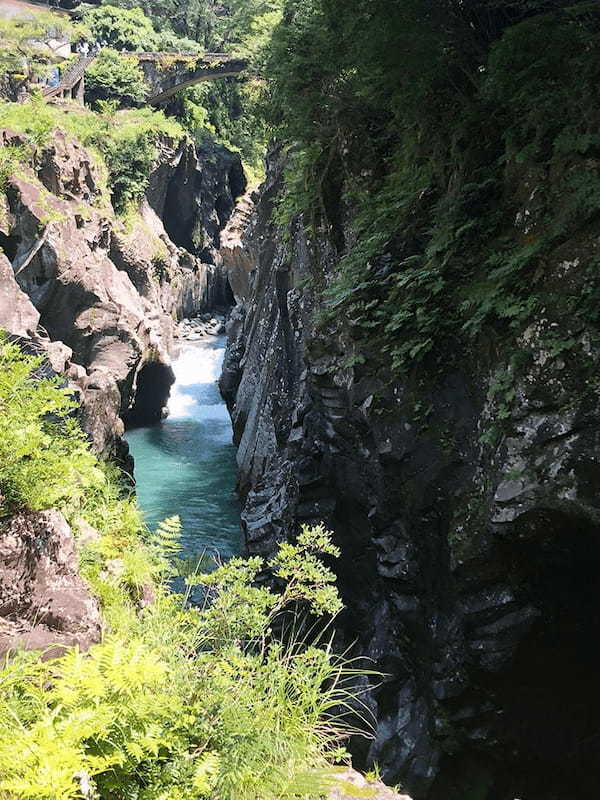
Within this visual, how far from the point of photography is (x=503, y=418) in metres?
5.63

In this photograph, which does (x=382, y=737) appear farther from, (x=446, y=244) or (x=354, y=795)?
(x=446, y=244)

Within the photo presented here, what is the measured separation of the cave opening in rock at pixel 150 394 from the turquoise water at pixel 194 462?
0.58m

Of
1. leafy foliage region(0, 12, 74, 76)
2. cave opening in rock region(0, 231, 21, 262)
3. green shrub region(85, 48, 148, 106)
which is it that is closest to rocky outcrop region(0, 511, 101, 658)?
cave opening in rock region(0, 231, 21, 262)

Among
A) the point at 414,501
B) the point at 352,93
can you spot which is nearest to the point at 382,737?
the point at 414,501

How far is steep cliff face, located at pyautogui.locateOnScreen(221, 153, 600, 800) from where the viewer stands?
5316 mm

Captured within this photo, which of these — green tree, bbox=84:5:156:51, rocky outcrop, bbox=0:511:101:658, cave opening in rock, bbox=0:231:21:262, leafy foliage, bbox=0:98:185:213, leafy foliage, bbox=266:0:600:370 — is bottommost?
rocky outcrop, bbox=0:511:101:658

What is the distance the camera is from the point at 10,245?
675 inches

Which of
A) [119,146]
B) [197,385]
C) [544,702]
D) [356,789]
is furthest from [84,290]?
[356,789]

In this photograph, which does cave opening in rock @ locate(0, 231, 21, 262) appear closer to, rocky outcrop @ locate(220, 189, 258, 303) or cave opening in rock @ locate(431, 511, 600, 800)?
rocky outcrop @ locate(220, 189, 258, 303)

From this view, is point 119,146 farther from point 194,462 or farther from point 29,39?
point 194,462

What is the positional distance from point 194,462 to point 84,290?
705 centimetres

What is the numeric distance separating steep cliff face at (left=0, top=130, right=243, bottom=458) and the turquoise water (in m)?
1.71

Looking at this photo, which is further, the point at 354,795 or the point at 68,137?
the point at 68,137

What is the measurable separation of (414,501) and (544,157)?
12.6ft
